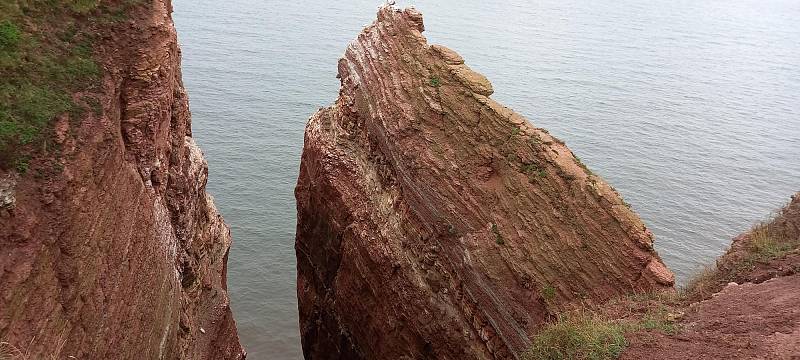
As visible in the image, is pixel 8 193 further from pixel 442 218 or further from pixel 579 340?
pixel 579 340

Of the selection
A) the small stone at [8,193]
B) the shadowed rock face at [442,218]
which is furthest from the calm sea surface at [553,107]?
the small stone at [8,193]

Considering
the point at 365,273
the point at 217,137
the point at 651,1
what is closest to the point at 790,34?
the point at 651,1

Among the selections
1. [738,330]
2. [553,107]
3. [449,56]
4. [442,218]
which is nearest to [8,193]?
[442,218]

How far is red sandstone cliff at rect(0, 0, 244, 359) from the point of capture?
912cm

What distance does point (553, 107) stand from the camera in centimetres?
4134

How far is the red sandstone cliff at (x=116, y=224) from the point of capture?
9117 mm

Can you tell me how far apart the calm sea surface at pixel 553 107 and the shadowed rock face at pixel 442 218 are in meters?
6.93

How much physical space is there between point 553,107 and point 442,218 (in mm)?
27533

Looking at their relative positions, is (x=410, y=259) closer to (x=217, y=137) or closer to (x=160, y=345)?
(x=160, y=345)

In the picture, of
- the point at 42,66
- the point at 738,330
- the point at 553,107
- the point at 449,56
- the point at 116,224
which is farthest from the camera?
the point at 553,107

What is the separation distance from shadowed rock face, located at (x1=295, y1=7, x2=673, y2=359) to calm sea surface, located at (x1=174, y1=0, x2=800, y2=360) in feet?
22.7

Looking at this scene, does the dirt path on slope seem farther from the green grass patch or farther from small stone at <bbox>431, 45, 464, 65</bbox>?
small stone at <bbox>431, 45, 464, 65</bbox>

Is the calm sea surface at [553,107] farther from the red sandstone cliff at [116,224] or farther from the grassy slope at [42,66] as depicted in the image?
the grassy slope at [42,66]

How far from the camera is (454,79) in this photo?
54.4ft
